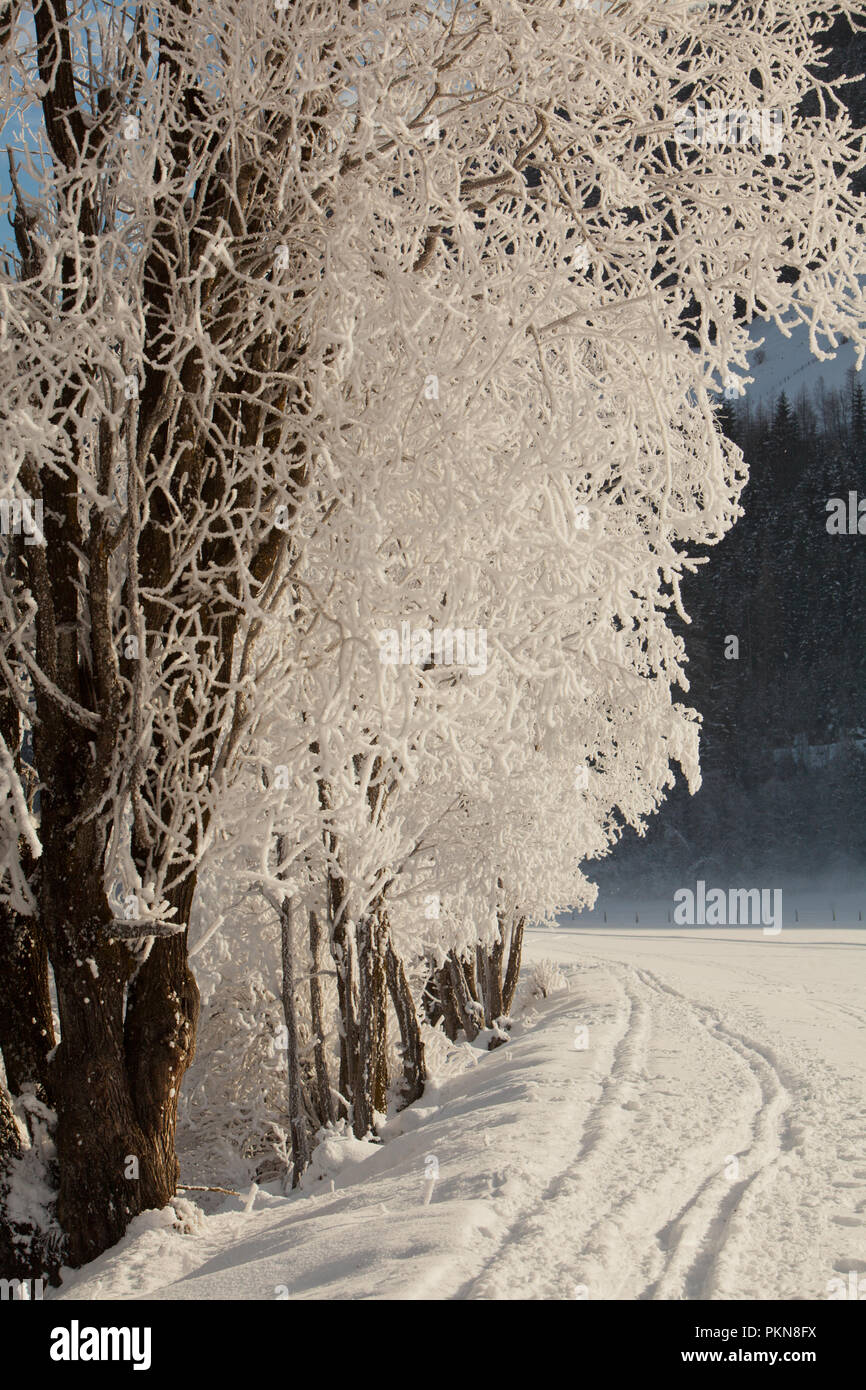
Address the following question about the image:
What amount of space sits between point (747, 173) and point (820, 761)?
73.7 metres

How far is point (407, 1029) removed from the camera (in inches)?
444

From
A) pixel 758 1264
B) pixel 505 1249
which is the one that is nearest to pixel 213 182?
pixel 505 1249

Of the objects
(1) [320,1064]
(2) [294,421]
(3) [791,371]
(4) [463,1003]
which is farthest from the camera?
(3) [791,371]

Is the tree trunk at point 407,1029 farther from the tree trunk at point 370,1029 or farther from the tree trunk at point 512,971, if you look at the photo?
the tree trunk at point 512,971

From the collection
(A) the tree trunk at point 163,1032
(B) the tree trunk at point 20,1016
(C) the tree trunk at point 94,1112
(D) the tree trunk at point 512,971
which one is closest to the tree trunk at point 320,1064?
(B) the tree trunk at point 20,1016

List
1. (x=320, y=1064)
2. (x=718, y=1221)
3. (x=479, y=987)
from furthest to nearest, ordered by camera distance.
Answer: (x=479, y=987) < (x=320, y=1064) < (x=718, y=1221)

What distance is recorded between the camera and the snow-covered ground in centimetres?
342

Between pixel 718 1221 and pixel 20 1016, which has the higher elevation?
pixel 20 1016

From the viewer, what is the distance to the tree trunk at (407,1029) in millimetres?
10602

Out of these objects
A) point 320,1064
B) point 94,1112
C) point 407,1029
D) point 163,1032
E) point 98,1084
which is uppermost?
point 163,1032

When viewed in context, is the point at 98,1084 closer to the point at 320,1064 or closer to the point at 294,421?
the point at 294,421

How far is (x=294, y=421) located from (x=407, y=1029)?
8.48m

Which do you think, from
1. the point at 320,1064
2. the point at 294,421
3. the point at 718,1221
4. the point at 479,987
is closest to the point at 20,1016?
the point at 294,421

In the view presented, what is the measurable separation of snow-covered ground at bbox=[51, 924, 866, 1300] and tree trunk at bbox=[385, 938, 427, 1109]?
4.91 feet
